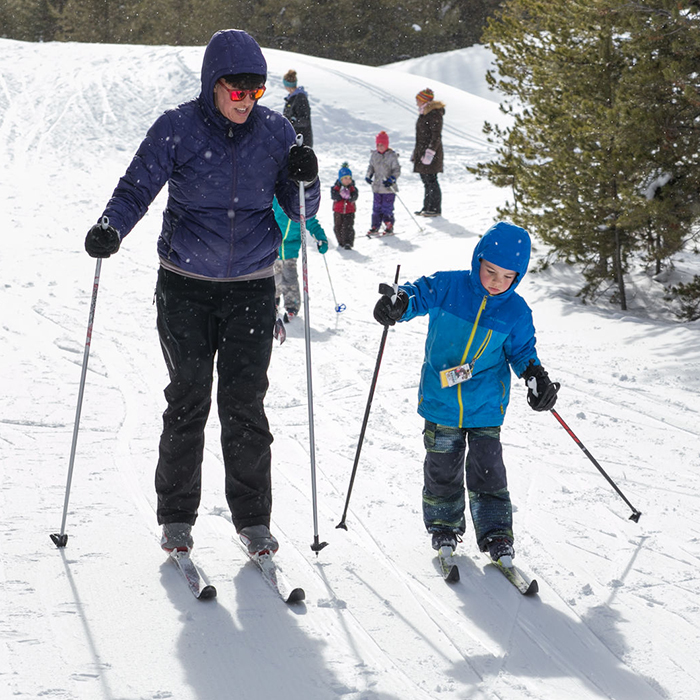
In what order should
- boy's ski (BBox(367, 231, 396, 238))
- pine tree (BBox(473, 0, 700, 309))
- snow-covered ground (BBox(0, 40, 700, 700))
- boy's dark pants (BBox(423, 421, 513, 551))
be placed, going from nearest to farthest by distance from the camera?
snow-covered ground (BBox(0, 40, 700, 700)), boy's dark pants (BBox(423, 421, 513, 551)), pine tree (BBox(473, 0, 700, 309)), boy's ski (BBox(367, 231, 396, 238))

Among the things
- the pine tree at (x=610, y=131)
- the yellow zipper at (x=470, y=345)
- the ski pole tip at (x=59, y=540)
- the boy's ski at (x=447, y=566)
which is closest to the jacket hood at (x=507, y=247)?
the yellow zipper at (x=470, y=345)

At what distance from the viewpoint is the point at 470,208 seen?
13.7 meters

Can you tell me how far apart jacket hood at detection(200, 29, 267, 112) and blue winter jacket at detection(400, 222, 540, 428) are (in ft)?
3.79

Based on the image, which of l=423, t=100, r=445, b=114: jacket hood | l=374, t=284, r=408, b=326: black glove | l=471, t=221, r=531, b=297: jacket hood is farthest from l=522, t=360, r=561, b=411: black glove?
l=423, t=100, r=445, b=114: jacket hood

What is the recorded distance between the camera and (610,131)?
7402 mm

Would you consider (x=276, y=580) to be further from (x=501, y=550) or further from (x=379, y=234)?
(x=379, y=234)

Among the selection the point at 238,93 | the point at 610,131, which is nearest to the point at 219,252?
the point at 238,93

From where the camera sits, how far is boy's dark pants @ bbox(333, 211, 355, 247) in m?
11.8

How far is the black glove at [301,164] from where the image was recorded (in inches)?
134

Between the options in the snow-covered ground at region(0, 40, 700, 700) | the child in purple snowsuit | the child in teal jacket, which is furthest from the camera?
the child in purple snowsuit

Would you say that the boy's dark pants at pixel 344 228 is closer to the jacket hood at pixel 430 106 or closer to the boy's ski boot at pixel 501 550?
the jacket hood at pixel 430 106

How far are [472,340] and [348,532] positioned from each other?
3.87 ft

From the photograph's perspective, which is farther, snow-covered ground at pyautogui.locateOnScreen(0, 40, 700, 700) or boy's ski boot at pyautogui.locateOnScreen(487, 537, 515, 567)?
boy's ski boot at pyautogui.locateOnScreen(487, 537, 515, 567)

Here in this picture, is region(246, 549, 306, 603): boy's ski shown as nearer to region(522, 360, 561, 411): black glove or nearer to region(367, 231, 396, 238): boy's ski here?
region(522, 360, 561, 411): black glove
